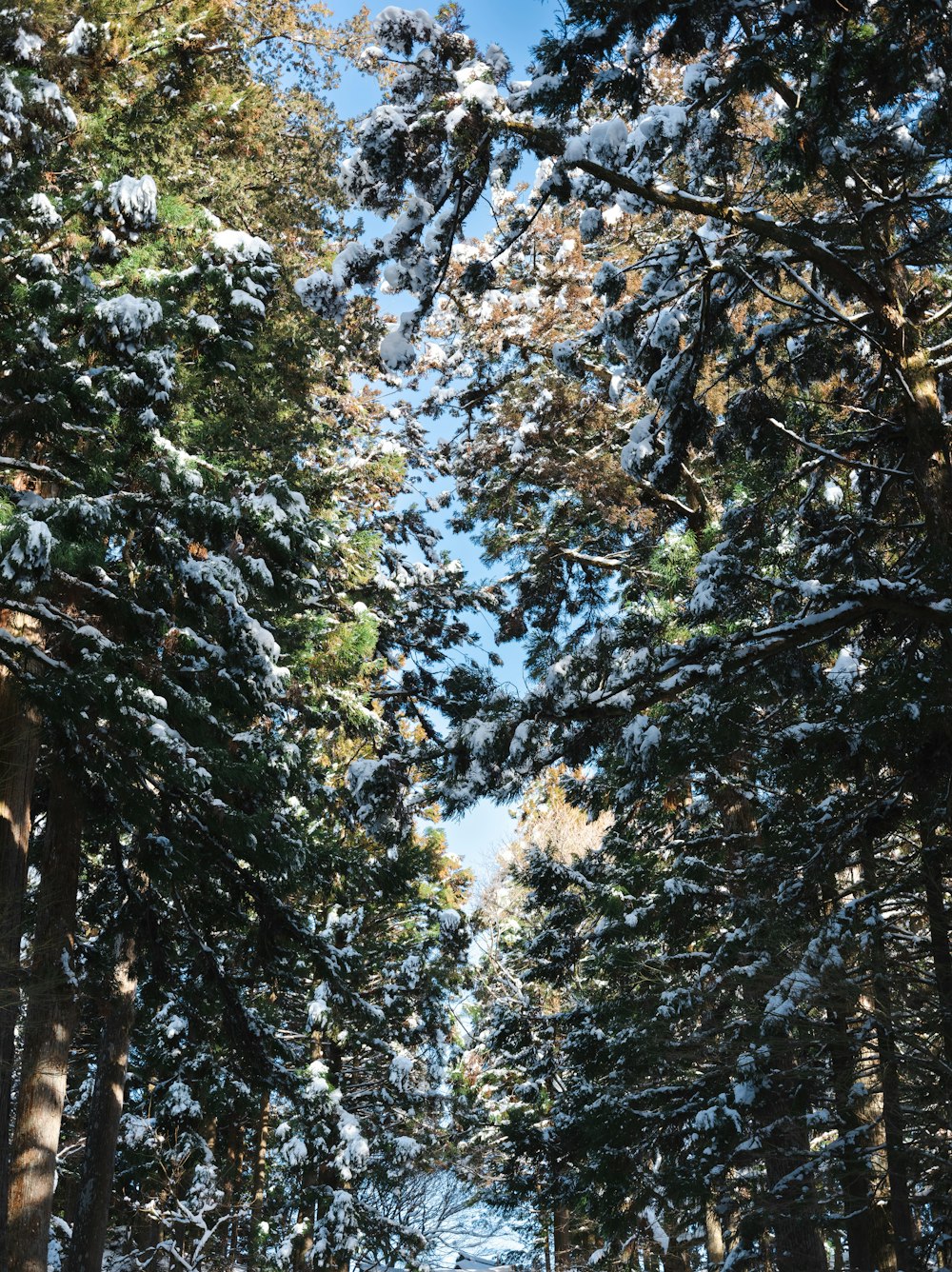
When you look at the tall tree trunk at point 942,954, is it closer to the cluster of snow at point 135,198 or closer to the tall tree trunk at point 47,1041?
the tall tree trunk at point 47,1041

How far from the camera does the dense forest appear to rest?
→ 5.77m

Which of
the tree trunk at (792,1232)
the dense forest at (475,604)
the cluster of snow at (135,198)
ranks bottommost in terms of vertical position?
the tree trunk at (792,1232)

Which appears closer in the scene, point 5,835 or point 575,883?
point 5,835

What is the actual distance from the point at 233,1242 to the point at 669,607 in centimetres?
1514

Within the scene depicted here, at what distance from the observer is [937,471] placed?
6.09m

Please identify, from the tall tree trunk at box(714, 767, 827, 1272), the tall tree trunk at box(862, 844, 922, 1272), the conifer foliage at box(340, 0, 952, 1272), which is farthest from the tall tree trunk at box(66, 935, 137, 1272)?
the tall tree trunk at box(862, 844, 922, 1272)

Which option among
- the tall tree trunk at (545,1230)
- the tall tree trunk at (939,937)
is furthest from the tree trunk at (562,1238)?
the tall tree trunk at (939,937)

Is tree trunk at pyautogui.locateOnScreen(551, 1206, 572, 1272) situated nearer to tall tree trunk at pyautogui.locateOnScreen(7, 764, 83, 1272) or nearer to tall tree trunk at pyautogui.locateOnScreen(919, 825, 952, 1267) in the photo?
tall tree trunk at pyautogui.locateOnScreen(7, 764, 83, 1272)

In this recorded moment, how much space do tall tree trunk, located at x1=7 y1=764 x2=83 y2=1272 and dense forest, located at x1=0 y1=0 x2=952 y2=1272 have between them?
0.05 meters

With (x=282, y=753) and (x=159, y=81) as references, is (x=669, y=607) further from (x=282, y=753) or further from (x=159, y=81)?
(x=159, y=81)

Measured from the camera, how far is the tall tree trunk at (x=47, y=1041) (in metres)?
7.94

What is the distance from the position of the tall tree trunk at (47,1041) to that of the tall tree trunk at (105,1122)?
1.27 m

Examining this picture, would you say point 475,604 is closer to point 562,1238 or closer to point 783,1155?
point 783,1155

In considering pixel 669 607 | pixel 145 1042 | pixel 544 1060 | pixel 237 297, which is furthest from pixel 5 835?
pixel 544 1060
